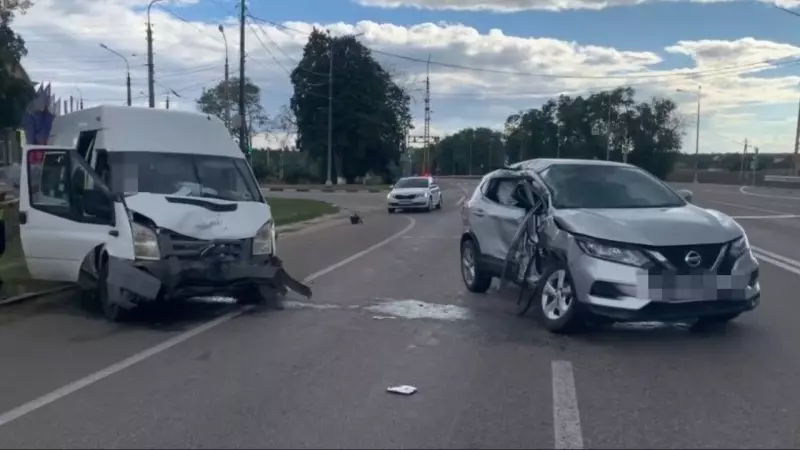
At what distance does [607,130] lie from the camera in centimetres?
8781

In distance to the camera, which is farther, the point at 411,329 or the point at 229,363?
the point at 411,329

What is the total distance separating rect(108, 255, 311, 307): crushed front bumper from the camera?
9094mm

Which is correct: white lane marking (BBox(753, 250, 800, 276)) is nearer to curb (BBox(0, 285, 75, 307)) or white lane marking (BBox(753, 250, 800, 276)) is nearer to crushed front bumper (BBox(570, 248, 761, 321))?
crushed front bumper (BBox(570, 248, 761, 321))

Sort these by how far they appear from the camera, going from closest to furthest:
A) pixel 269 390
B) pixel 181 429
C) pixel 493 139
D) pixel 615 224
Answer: pixel 181 429 → pixel 269 390 → pixel 615 224 → pixel 493 139

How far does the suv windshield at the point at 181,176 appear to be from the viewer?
10.2m

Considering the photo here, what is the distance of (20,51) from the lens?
117ft

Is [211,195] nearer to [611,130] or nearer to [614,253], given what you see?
[614,253]

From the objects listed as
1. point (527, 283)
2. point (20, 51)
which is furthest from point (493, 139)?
point (527, 283)

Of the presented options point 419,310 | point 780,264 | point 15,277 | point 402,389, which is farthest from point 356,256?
point 402,389

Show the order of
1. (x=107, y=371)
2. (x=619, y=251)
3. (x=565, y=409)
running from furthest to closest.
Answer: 1. (x=619, y=251)
2. (x=107, y=371)
3. (x=565, y=409)

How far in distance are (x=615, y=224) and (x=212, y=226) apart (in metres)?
4.22

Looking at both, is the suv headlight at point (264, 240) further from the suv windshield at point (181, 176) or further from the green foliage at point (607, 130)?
the green foliage at point (607, 130)

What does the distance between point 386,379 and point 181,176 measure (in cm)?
482

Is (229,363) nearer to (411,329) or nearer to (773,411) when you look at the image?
(411,329)
